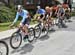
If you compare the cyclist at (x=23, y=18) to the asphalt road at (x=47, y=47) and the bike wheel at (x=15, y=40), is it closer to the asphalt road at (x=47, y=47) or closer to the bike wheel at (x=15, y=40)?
the bike wheel at (x=15, y=40)

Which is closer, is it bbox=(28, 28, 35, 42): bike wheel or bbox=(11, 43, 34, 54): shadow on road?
bbox=(11, 43, 34, 54): shadow on road

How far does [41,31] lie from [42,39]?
87 cm

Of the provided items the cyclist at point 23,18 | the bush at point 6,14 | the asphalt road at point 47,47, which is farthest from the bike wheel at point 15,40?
the bush at point 6,14

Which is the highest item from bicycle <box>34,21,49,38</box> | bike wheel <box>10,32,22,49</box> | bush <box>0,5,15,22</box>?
bike wheel <box>10,32,22,49</box>

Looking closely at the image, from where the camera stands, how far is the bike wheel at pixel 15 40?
460 inches

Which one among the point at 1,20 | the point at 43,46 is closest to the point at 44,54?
the point at 43,46

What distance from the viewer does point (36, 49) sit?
11945 mm

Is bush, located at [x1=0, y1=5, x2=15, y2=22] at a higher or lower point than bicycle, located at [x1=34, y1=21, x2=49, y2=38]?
lower

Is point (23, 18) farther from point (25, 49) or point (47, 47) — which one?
point (47, 47)

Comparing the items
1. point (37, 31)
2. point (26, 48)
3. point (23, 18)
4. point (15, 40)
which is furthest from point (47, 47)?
point (37, 31)

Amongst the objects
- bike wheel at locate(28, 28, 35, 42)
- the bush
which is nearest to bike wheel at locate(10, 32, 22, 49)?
bike wheel at locate(28, 28, 35, 42)

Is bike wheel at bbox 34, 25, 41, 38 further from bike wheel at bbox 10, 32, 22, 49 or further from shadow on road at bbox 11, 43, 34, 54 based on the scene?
bike wheel at bbox 10, 32, 22, 49

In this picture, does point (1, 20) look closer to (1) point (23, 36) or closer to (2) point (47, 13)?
(2) point (47, 13)

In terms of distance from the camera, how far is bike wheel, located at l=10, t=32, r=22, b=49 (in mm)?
11695
